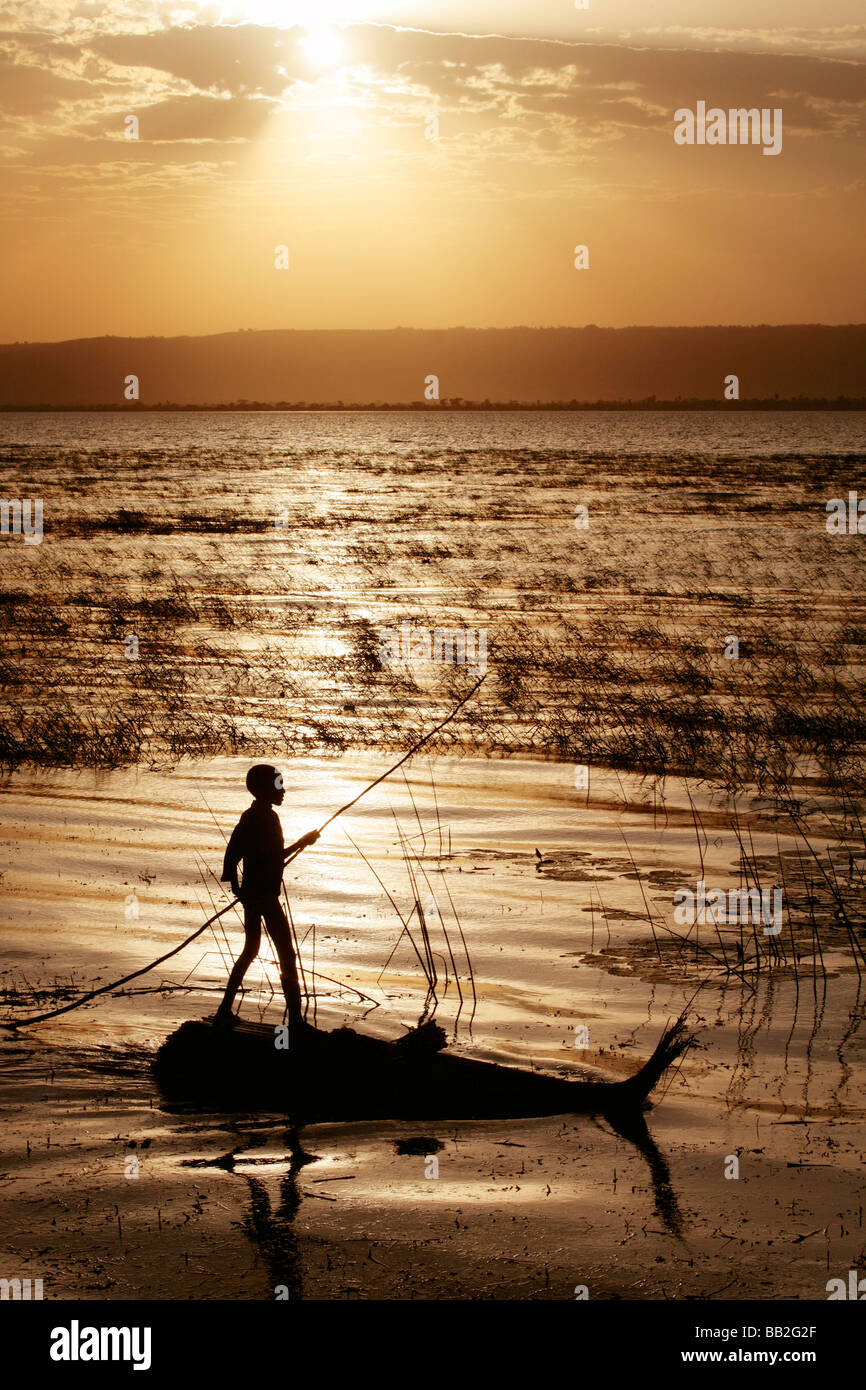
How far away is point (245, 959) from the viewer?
774 centimetres

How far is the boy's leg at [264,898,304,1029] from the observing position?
761 cm

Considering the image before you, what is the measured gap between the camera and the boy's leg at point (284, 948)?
761 centimetres

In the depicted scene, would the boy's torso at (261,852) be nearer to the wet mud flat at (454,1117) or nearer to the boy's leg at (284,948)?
the boy's leg at (284,948)

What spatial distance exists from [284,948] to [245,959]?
23cm

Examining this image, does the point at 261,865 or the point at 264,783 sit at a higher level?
the point at 264,783

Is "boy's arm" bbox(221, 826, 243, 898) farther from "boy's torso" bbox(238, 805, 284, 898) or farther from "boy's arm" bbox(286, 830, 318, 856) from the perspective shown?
"boy's arm" bbox(286, 830, 318, 856)

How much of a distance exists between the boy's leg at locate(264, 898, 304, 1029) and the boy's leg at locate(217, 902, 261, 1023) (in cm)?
8

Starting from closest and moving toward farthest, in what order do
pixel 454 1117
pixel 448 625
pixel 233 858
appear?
pixel 454 1117 → pixel 233 858 → pixel 448 625

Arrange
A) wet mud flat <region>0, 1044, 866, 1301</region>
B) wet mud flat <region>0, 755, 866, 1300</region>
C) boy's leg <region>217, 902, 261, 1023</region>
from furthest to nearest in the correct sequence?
boy's leg <region>217, 902, 261, 1023</region>
wet mud flat <region>0, 755, 866, 1300</region>
wet mud flat <region>0, 1044, 866, 1301</region>

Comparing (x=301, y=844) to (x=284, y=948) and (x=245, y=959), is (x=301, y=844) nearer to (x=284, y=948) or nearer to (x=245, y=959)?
(x=284, y=948)

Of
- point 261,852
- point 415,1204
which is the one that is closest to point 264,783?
point 261,852

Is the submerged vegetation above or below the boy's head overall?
above

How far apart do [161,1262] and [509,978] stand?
387 cm

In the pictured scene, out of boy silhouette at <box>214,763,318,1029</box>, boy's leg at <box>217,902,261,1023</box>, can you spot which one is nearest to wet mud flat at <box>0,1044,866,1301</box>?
boy's leg at <box>217,902,261,1023</box>
